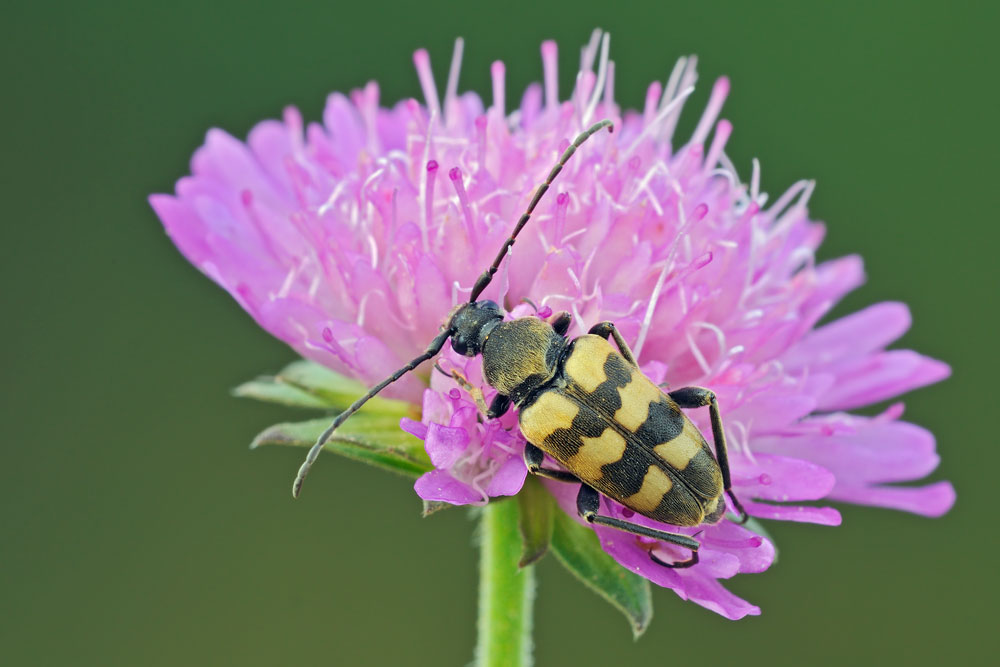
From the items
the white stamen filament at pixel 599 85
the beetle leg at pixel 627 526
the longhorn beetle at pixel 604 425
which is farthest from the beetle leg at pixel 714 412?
the white stamen filament at pixel 599 85

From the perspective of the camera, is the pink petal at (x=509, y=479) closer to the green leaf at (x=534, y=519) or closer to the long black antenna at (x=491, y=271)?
the green leaf at (x=534, y=519)

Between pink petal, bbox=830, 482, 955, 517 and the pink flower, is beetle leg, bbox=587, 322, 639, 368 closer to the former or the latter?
the pink flower

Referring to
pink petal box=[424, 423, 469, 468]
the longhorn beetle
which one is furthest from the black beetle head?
pink petal box=[424, 423, 469, 468]

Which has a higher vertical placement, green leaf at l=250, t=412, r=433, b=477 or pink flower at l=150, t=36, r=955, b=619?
pink flower at l=150, t=36, r=955, b=619

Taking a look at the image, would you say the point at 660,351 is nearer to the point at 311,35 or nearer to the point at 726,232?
the point at 726,232

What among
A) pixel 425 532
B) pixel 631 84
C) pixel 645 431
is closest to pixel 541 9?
pixel 631 84

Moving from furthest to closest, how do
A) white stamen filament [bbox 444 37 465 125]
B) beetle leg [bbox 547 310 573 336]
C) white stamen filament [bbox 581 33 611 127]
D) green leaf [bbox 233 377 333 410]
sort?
white stamen filament [bbox 444 37 465 125] → white stamen filament [bbox 581 33 611 127] → green leaf [bbox 233 377 333 410] → beetle leg [bbox 547 310 573 336]

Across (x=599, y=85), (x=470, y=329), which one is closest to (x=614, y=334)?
(x=470, y=329)
